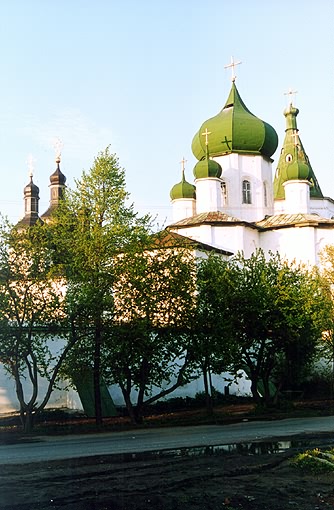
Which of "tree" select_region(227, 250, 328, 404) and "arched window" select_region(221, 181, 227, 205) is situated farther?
"arched window" select_region(221, 181, 227, 205)

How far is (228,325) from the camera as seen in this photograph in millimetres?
23797

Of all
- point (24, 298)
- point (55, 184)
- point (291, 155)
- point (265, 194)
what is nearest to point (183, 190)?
point (265, 194)

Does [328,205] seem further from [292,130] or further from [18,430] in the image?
[18,430]

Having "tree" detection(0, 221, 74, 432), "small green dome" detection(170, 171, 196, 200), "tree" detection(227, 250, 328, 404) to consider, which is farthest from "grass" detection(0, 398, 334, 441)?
"small green dome" detection(170, 171, 196, 200)

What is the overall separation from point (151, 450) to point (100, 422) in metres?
7.89

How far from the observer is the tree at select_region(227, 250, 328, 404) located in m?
26.1

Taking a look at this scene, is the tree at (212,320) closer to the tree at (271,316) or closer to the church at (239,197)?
the tree at (271,316)

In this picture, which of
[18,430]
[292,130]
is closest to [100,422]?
[18,430]

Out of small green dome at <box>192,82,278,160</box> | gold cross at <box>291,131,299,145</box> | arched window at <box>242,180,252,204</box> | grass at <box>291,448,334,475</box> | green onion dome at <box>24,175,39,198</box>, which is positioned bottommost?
grass at <box>291,448,334,475</box>

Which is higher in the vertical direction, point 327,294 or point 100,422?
point 327,294

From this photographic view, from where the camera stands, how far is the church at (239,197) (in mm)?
37688

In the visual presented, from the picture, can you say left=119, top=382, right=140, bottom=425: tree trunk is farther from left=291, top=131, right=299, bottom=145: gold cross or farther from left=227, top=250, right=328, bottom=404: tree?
left=291, top=131, right=299, bottom=145: gold cross

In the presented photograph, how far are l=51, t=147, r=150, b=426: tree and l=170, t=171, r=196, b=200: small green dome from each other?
2080cm

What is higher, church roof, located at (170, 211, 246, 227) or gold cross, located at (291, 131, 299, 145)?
gold cross, located at (291, 131, 299, 145)
